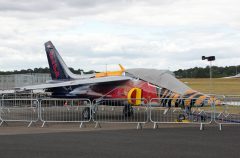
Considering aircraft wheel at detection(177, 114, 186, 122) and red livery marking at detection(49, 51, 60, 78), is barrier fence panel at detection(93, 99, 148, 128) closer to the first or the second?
aircraft wheel at detection(177, 114, 186, 122)

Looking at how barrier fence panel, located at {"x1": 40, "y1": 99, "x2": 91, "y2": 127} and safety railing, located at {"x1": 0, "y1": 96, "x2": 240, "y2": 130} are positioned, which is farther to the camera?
barrier fence panel, located at {"x1": 40, "y1": 99, "x2": 91, "y2": 127}

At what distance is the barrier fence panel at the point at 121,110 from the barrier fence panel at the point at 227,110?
2.73 m

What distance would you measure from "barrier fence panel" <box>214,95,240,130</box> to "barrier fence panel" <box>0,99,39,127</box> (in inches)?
282

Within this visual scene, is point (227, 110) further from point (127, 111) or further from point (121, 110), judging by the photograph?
point (121, 110)

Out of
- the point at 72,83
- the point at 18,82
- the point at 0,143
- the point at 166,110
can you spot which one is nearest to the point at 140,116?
the point at 166,110

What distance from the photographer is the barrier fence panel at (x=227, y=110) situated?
14.6m

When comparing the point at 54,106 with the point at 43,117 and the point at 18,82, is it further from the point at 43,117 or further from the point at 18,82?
the point at 18,82

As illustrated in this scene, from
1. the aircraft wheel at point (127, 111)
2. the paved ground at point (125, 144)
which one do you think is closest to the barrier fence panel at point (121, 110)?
the aircraft wheel at point (127, 111)

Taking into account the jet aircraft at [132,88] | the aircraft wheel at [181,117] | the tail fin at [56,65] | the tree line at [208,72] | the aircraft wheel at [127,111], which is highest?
the tree line at [208,72]

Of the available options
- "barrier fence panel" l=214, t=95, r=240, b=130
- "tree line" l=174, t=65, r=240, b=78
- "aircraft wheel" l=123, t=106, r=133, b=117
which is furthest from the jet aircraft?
"tree line" l=174, t=65, r=240, b=78

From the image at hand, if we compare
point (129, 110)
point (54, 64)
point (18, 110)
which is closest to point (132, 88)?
point (129, 110)

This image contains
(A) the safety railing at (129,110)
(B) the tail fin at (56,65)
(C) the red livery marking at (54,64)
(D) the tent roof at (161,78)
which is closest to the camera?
(A) the safety railing at (129,110)

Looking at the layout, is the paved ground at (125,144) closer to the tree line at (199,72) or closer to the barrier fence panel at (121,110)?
the barrier fence panel at (121,110)

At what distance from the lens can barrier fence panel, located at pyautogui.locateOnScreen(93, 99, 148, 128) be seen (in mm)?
16141
